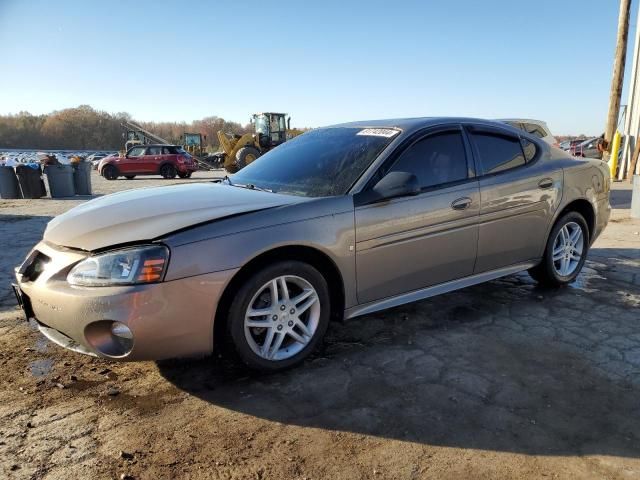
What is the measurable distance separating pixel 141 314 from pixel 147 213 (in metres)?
0.75

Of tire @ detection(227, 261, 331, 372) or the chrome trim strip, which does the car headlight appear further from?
tire @ detection(227, 261, 331, 372)

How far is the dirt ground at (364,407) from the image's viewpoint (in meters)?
2.13

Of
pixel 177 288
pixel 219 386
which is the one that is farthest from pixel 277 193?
pixel 219 386

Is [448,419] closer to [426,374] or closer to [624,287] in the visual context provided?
[426,374]

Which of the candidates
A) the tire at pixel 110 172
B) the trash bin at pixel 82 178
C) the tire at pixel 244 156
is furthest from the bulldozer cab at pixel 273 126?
the trash bin at pixel 82 178

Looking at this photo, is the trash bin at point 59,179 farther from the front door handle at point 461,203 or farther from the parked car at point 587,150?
the parked car at point 587,150

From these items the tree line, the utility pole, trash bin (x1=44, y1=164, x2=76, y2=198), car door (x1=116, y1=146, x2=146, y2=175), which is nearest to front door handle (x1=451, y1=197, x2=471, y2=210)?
trash bin (x1=44, y1=164, x2=76, y2=198)

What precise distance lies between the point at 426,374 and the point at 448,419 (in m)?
0.48

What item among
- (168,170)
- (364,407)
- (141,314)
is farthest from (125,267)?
(168,170)

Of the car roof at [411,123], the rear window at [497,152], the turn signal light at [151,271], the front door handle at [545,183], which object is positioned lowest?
the turn signal light at [151,271]

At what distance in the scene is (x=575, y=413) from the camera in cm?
253

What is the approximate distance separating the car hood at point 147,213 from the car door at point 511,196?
1614 mm

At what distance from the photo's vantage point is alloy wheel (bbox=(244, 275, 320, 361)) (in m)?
2.85

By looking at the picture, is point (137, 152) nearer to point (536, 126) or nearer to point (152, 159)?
point (152, 159)
